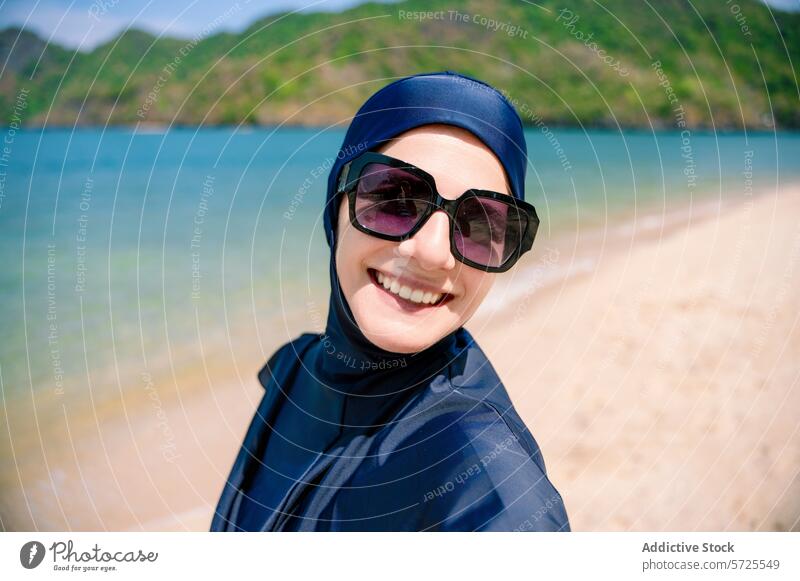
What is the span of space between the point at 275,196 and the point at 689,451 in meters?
9.18

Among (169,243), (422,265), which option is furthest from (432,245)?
(169,243)

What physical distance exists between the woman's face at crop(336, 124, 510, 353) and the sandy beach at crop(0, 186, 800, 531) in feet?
6.35

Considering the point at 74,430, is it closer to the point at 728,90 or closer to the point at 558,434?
the point at 558,434

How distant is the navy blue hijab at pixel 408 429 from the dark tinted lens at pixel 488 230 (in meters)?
0.07

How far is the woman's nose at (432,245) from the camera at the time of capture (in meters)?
1.09

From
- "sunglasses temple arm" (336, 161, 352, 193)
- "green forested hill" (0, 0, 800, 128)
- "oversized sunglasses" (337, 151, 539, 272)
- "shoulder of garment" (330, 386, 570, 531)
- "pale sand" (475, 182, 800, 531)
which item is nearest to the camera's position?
"shoulder of garment" (330, 386, 570, 531)

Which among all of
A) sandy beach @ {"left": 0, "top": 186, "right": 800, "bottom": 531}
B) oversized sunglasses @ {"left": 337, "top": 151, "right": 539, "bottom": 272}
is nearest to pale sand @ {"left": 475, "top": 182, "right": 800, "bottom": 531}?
sandy beach @ {"left": 0, "top": 186, "right": 800, "bottom": 531}

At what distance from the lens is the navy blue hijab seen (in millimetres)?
1044

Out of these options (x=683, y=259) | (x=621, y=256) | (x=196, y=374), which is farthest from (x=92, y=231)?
(x=683, y=259)

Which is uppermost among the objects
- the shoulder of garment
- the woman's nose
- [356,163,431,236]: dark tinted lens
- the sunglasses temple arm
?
the sunglasses temple arm

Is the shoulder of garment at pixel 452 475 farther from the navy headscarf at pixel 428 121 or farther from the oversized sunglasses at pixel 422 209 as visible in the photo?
the oversized sunglasses at pixel 422 209

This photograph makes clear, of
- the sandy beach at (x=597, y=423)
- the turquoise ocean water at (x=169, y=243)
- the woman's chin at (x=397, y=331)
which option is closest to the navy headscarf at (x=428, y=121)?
the woman's chin at (x=397, y=331)
